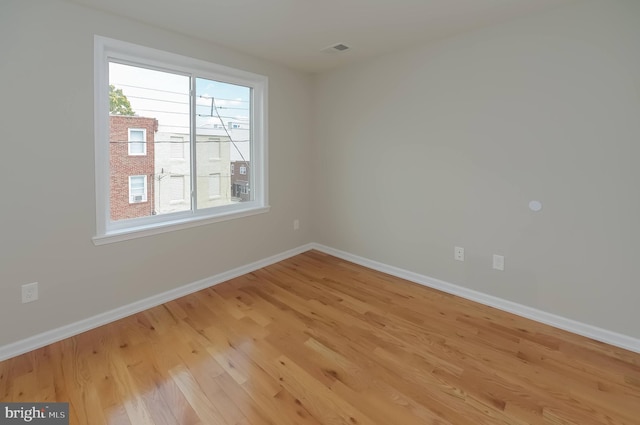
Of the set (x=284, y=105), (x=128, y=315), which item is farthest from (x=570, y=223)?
(x=128, y=315)

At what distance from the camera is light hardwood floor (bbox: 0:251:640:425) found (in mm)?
1576

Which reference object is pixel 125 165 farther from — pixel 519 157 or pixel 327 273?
pixel 519 157

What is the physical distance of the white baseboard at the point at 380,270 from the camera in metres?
2.09

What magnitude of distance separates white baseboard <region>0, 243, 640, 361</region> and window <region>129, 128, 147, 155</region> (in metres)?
1.28

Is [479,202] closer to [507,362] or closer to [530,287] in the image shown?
[530,287]

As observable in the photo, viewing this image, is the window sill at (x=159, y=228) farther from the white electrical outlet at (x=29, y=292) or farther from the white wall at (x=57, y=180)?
the white electrical outlet at (x=29, y=292)

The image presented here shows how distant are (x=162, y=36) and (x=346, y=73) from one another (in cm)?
198

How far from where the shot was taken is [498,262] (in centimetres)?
266

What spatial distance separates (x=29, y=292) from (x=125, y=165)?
111 centimetres

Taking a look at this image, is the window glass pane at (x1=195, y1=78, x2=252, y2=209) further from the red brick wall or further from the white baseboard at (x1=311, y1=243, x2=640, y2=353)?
the white baseboard at (x1=311, y1=243, x2=640, y2=353)

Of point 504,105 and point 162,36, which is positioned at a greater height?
point 162,36

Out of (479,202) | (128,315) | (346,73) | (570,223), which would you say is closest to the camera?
(570,223)

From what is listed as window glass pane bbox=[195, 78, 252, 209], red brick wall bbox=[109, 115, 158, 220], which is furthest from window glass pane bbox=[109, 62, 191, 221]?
window glass pane bbox=[195, 78, 252, 209]

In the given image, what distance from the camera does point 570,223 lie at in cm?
229
